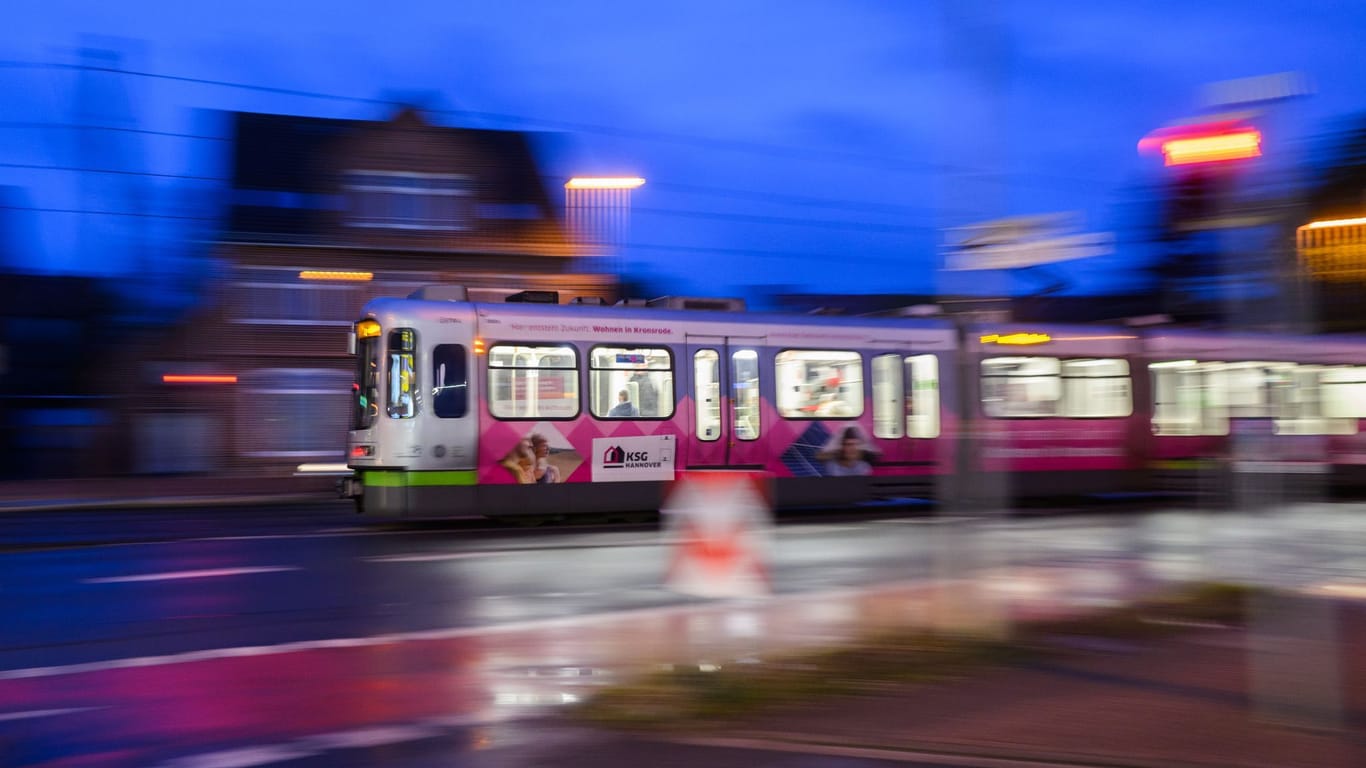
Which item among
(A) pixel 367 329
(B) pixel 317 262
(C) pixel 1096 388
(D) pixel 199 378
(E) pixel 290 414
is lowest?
(C) pixel 1096 388

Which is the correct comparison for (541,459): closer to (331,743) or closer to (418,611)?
(418,611)

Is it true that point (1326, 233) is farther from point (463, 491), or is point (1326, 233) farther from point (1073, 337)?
point (463, 491)

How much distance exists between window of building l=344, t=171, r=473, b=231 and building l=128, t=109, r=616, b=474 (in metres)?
0.04

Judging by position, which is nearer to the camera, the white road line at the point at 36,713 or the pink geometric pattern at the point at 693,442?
the white road line at the point at 36,713

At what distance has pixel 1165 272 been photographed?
46000 millimetres

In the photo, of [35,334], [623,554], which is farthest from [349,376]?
[623,554]

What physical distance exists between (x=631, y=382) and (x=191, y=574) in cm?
674

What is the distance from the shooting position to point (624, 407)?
1628 cm

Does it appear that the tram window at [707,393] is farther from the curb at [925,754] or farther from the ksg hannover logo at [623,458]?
the curb at [925,754]

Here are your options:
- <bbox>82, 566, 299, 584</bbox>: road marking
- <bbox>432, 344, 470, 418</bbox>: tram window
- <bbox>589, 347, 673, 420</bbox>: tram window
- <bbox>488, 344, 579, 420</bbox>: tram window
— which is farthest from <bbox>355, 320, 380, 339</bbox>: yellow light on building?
<bbox>82, 566, 299, 584</bbox>: road marking

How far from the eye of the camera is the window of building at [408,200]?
3412 centimetres

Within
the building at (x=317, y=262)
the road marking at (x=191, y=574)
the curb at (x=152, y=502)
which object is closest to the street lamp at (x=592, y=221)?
the building at (x=317, y=262)

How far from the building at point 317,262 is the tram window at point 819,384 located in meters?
16.2

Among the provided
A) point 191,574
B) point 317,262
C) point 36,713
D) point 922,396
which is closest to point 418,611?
point 191,574
